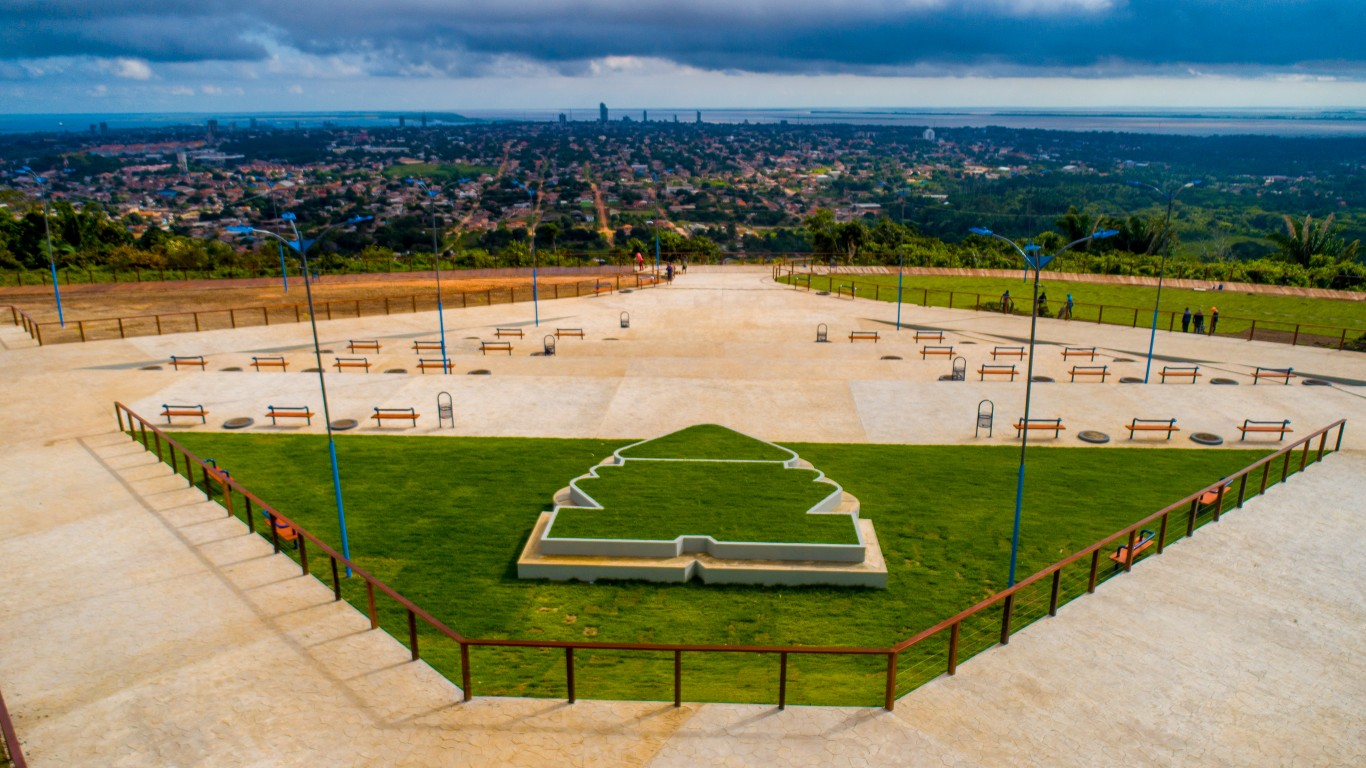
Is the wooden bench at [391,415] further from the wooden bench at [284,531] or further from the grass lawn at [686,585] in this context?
the wooden bench at [284,531]

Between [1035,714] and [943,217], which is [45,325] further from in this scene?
[943,217]

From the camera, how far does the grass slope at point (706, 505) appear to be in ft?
50.7

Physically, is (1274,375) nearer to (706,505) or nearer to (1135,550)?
(1135,550)

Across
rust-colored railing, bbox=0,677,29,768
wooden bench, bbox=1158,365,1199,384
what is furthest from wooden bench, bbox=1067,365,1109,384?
rust-colored railing, bbox=0,677,29,768

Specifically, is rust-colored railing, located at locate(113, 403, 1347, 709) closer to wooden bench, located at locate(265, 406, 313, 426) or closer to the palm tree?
wooden bench, located at locate(265, 406, 313, 426)

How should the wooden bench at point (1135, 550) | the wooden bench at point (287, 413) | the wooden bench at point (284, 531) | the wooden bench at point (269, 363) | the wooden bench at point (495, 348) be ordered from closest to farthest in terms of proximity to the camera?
the wooden bench at point (1135, 550), the wooden bench at point (284, 531), the wooden bench at point (287, 413), the wooden bench at point (269, 363), the wooden bench at point (495, 348)

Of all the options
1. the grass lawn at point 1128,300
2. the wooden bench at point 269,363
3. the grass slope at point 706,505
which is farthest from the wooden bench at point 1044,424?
the wooden bench at point 269,363

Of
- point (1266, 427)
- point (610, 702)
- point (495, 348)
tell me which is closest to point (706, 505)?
point (610, 702)

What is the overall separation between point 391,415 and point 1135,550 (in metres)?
19.0

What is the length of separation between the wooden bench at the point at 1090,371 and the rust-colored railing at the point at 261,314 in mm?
26680

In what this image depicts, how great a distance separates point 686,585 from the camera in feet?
48.5

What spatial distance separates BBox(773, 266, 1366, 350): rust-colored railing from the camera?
3503 centimetres

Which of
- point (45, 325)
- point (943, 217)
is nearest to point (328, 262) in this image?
point (45, 325)

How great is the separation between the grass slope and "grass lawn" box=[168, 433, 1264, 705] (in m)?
1.16
